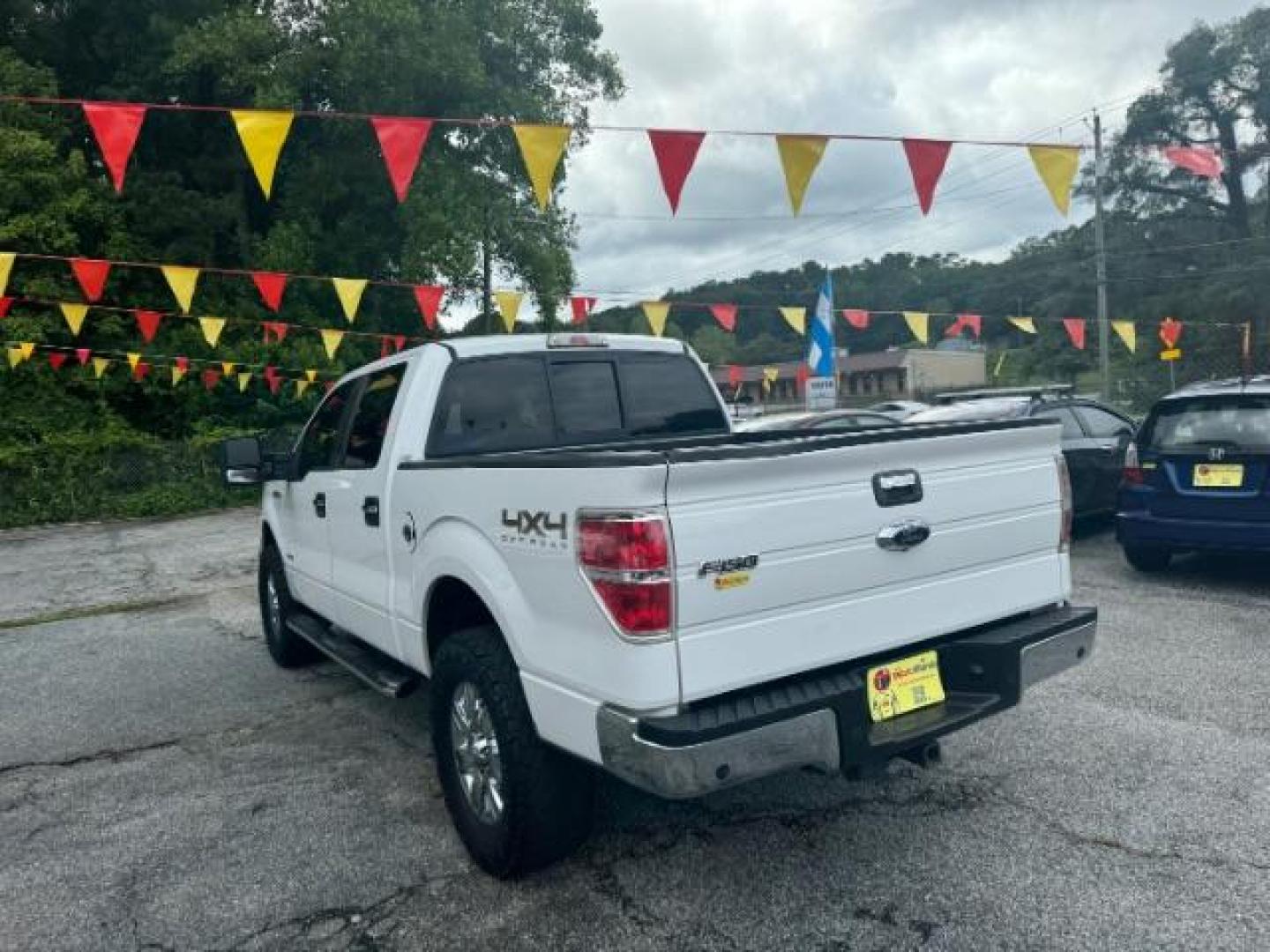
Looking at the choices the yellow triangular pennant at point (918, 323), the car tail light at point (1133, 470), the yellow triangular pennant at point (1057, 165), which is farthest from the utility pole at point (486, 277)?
the car tail light at point (1133, 470)

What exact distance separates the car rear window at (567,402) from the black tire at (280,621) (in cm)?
246

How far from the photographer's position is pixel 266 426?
2223 cm

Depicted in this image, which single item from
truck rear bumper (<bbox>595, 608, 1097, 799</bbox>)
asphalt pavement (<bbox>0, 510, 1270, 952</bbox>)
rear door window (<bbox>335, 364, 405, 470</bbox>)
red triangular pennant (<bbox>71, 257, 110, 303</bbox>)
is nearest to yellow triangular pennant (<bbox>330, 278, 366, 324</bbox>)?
red triangular pennant (<bbox>71, 257, 110, 303</bbox>)

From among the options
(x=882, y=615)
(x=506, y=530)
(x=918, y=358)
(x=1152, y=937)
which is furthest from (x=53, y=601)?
(x=918, y=358)

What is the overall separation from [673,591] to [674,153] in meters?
5.55

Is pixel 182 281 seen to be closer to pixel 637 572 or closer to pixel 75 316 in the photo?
pixel 75 316

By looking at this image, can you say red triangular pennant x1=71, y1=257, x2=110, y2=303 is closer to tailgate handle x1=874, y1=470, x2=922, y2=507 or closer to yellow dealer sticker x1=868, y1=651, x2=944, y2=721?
tailgate handle x1=874, y1=470, x2=922, y2=507

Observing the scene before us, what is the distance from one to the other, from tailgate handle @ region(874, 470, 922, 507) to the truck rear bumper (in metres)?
0.50

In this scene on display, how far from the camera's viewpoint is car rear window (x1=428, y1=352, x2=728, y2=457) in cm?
379

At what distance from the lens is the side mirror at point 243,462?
15.9 feet

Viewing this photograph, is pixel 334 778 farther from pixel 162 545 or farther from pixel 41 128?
pixel 41 128

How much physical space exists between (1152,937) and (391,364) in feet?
11.8

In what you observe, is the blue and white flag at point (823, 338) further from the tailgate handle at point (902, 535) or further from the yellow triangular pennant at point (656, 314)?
the tailgate handle at point (902, 535)

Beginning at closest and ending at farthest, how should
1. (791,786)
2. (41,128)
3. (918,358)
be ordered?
(791,786) → (41,128) → (918,358)
